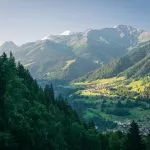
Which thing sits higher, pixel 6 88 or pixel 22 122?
pixel 6 88

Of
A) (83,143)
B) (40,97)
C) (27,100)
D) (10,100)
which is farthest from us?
(40,97)

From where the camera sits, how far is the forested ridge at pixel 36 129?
106 m

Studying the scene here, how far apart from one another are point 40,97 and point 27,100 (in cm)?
3954

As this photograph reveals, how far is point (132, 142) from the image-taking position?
10575 centimetres

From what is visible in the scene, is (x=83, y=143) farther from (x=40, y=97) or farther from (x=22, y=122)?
(x=22, y=122)

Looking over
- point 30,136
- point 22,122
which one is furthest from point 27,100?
point 30,136

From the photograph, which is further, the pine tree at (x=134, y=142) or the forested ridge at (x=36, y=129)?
the forested ridge at (x=36, y=129)

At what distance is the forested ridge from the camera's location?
10594cm

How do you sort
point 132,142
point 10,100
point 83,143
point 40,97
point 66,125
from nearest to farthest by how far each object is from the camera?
point 132,142 → point 10,100 → point 83,143 → point 66,125 → point 40,97

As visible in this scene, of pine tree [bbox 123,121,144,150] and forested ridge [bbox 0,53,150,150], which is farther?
forested ridge [bbox 0,53,150,150]

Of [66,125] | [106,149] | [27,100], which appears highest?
[27,100]

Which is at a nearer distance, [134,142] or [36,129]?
[134,142]

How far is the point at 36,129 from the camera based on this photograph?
424 ft

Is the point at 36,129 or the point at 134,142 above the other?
the point at 36,129
